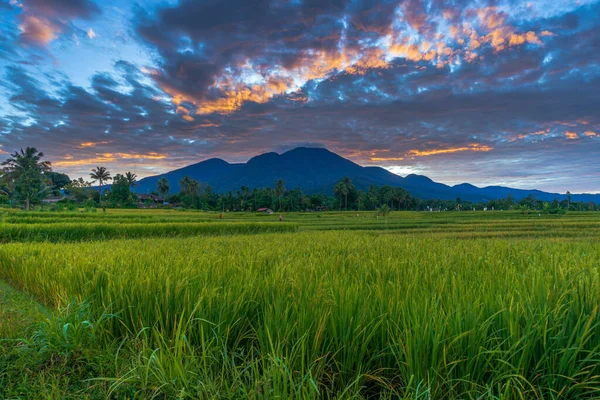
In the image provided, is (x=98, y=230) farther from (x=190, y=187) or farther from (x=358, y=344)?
(x=190, y=187)

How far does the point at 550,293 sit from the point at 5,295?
691 centimetres

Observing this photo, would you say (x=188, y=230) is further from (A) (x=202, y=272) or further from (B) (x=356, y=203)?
(B) (x=356, y=203)

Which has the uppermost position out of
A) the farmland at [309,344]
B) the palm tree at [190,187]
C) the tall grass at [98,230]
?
the palm tree at [190,187]

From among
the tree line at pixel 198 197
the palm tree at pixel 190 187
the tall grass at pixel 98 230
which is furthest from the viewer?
the palm tree at pixel 190 187

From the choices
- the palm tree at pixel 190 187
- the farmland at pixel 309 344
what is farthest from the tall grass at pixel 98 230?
the palm tree at pixel 190 187

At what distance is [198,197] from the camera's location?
9506 cm

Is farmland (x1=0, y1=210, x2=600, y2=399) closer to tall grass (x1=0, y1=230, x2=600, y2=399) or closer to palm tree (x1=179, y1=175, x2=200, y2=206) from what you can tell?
tall grass (x1=0, y1=230, x2=600, y2=399)

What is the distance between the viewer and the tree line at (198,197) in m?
51.1

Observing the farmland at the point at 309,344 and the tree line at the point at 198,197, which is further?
the tree line at the point at 198,197

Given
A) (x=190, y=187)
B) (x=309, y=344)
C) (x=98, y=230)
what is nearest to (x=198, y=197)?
(x=190, y=187)

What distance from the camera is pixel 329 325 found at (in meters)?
1.90

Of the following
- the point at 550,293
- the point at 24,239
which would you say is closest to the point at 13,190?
the point at 24,239

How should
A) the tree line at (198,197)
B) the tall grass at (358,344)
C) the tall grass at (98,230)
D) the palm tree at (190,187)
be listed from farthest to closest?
the palm tree at (190,187)
the tree line at (198,197)
the tall grass at (98,230)
the tall grass at (358,344)

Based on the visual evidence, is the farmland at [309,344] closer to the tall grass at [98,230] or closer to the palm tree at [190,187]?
the tall grass at [98,230]
